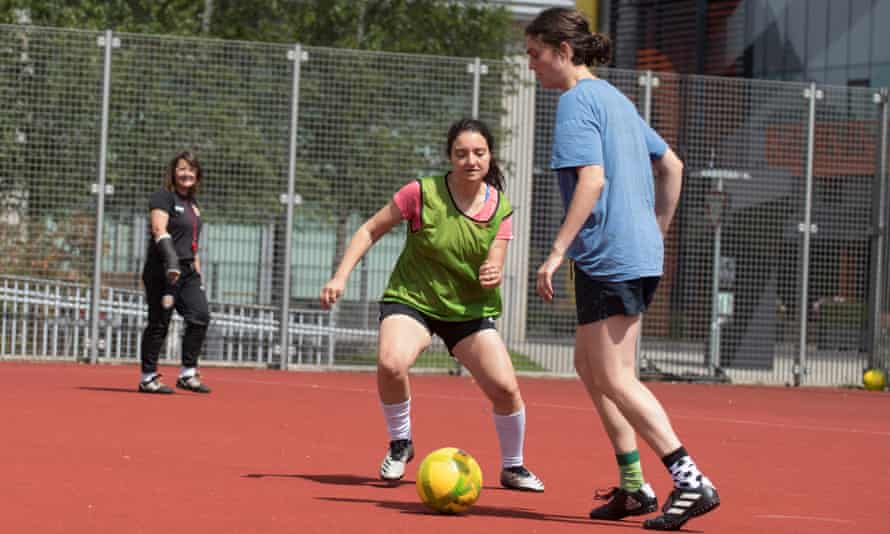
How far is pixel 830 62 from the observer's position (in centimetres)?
3294

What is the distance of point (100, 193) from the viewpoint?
16484mm

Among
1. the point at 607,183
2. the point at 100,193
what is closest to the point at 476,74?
the point at 100,193

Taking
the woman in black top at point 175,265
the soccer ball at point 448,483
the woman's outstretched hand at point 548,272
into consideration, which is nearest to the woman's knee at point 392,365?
the soccer ball at point 448,483

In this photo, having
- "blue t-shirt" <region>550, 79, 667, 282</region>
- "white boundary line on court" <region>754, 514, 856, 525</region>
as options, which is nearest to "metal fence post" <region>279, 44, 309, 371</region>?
"white boundary line on court" <region>754, 514, 856, 525</region>

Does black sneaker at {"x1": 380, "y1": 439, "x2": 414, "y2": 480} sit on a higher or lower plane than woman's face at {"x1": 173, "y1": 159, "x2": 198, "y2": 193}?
lower

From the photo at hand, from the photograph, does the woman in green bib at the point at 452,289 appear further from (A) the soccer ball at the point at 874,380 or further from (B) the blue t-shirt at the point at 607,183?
(A) the soccer ball at the point at 874,380

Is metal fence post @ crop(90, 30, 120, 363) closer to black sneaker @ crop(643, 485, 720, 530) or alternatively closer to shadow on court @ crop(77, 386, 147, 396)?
shadow on court @ crop(77, 386, 147, 396)

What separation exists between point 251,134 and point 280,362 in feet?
7.57

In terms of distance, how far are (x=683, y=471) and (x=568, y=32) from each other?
5.55ft

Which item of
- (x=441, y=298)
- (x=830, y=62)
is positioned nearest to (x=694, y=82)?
(x=441, y=298)

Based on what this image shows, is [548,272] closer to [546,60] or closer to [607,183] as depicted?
[607,183]

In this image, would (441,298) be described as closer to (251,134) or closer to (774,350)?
(251,134)

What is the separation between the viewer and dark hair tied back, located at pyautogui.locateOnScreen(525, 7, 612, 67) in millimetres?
6383

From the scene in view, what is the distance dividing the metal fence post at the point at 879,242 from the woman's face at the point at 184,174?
846 centimetres
